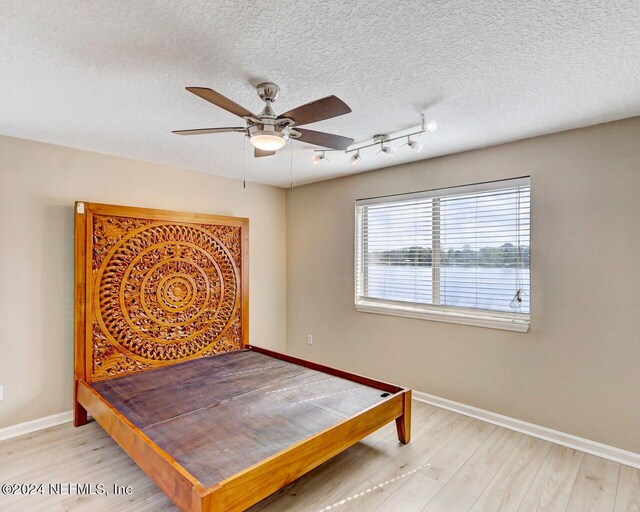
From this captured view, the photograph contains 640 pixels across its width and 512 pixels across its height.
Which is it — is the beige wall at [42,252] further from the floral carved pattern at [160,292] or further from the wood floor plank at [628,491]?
the wood floor plank at [628,491]

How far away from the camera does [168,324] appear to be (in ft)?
11.4

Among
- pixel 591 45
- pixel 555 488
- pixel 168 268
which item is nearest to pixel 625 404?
pixel 555 488

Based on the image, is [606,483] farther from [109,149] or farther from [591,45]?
[109,149]

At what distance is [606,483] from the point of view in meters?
2.20

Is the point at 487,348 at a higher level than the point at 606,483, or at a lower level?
higher

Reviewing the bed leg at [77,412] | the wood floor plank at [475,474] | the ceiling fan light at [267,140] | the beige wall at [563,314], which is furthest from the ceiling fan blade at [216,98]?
the bed leg at [77,412]

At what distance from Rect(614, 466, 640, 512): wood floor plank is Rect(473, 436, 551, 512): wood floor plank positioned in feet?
1.37

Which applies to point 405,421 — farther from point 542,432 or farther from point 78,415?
point 78,415

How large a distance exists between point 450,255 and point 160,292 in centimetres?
284

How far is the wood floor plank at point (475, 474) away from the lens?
6.68 feet

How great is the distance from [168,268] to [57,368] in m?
1.23

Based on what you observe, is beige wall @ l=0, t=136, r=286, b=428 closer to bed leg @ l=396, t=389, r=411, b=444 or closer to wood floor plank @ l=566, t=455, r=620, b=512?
bed leg @ l=396, t=389, r=411, b=444

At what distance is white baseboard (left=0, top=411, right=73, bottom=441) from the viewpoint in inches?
108

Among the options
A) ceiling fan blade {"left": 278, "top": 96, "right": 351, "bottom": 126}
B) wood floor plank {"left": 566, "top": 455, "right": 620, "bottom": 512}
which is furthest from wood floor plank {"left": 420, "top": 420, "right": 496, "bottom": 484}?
ceiling fan blade {"left": 278, "top": 96, "right": 351, "bottom": 126}
